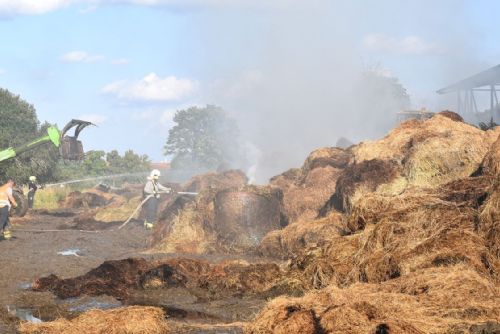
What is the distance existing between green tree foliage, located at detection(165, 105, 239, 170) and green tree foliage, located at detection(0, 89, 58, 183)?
18076 mm

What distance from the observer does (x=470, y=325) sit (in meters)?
8.02

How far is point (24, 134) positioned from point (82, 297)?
43597 millimetres

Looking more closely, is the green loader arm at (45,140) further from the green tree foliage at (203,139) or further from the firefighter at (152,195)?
the green tree foliage at (203,139)

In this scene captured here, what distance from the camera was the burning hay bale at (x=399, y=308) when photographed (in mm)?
7918

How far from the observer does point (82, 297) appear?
485 inches

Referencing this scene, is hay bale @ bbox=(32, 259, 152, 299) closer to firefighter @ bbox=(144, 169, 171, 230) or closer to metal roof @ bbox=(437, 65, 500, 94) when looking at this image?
firefighter @ bbox=(144, 169, 171, 230)

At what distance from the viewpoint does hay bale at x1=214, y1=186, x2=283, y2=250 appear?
18312mm

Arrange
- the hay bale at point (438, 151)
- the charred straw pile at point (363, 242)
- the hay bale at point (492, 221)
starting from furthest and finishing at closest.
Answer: the hay bale at point (438, 151) → the hay bale at point (492, 221) → the charred straw pile at point (363, 242)

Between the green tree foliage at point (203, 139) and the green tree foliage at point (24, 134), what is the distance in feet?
59.3

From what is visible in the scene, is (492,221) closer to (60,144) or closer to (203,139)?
(60,144)

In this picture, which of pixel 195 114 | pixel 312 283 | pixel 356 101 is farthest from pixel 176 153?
pixel 312 283

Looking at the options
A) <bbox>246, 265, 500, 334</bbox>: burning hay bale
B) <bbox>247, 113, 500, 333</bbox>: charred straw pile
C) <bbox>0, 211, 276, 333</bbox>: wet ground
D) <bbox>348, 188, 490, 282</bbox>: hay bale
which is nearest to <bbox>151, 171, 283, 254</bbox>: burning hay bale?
<bbox>0, 211, 276, 333</bbox>: wet ground

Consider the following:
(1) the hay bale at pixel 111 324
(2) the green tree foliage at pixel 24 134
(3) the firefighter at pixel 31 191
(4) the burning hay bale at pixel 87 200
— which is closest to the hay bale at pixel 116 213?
(3) the firefighter at pixel 31 191

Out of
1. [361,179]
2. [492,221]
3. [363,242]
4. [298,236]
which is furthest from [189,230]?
[492,221]
